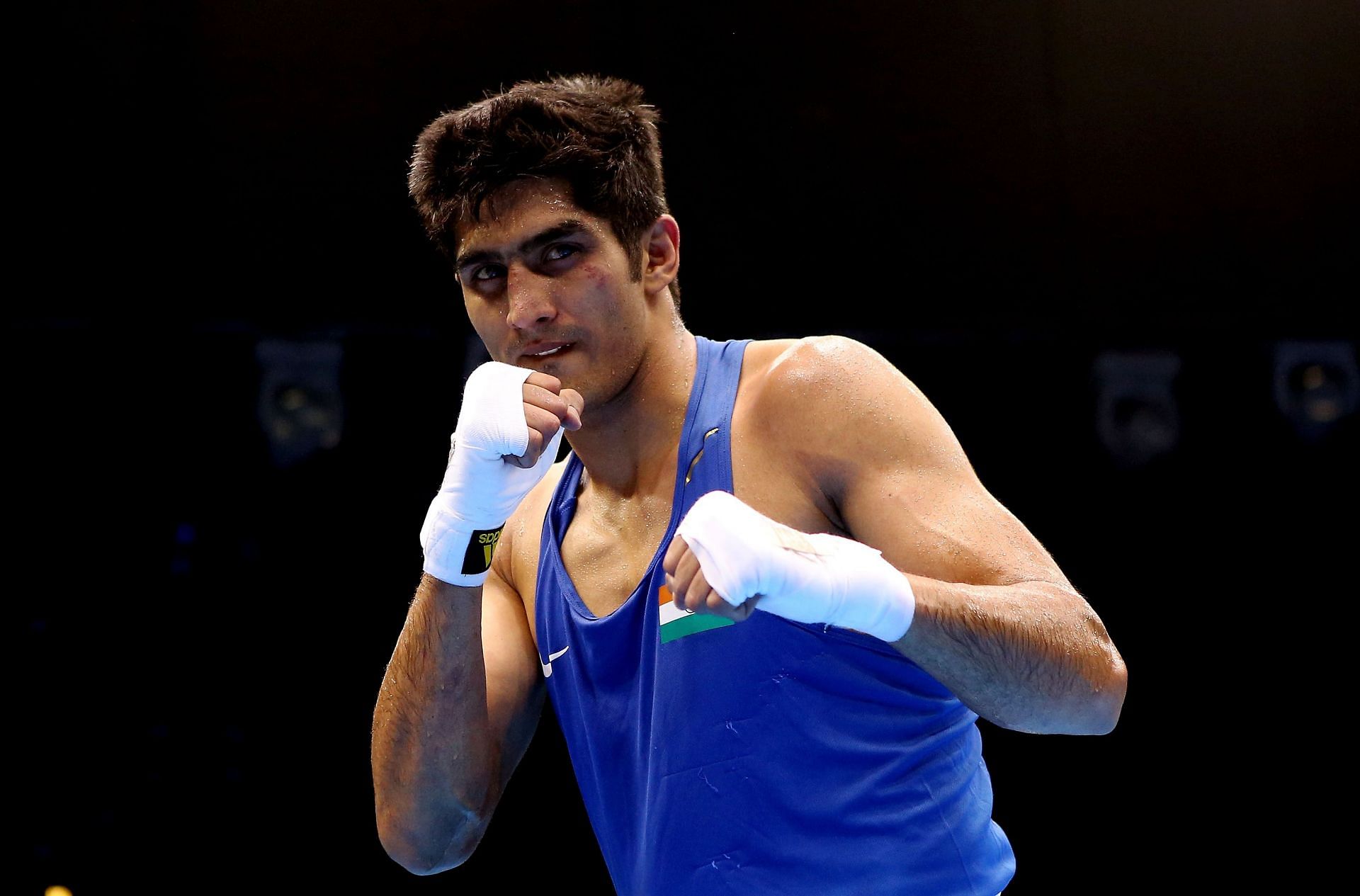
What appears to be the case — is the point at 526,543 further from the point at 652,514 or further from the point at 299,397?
the point at 299,397

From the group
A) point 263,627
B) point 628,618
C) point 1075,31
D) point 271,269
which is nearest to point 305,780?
point 263,627

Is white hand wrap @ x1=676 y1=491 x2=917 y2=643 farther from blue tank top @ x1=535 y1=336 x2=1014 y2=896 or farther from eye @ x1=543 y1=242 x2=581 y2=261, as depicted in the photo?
eye @ x1=543 y1=242 x2=581 y2=261

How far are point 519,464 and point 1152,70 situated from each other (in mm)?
2234

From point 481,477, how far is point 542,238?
0.33 m

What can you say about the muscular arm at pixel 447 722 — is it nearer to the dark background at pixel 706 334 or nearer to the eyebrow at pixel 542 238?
the eyebrow at pixel 542 238

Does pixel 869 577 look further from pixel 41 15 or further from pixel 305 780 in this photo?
pixel 41 15

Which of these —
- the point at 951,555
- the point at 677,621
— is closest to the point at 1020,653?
the point at 951,555

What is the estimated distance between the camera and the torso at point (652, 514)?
1.41 m

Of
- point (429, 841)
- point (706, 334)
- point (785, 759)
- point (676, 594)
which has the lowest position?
point (429, 841)

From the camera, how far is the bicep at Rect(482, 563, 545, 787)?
1688 mm

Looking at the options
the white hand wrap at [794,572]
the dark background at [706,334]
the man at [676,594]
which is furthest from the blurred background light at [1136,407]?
→ the white hand wrap at [794,572]

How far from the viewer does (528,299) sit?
1467 millimetres

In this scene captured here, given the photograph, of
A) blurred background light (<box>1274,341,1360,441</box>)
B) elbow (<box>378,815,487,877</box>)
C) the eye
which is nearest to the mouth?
the eye

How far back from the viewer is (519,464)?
4.48 ft
